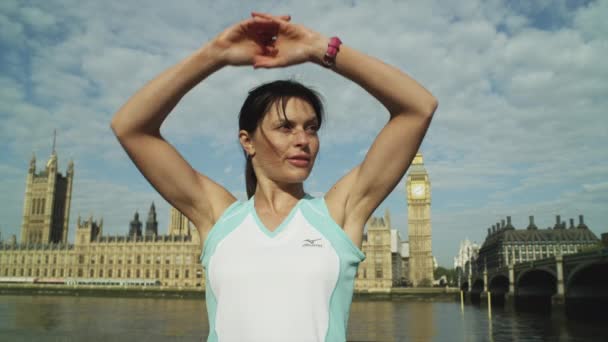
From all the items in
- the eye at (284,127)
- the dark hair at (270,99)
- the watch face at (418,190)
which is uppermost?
the watch face at (418,190)

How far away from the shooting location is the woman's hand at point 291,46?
160 cm

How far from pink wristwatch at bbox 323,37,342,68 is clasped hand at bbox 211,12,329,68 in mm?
18

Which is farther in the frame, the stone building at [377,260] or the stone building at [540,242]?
the stone building at [540,242]

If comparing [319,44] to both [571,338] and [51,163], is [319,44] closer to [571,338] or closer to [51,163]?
[571,338]

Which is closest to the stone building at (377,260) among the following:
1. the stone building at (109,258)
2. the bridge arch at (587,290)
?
the stone building at (109,258)

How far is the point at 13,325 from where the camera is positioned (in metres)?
24.0

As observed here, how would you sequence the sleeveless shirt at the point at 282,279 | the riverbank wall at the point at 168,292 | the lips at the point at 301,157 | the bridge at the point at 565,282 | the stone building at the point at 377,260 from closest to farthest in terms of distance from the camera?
1. the sleeveless shirt at the point at 282,279
2. the lips at the point at 301,157
3. the bridge at the point at 565,282
4. the riverbank wall at the point at 168,292
5. the stone building at the point at 377,260

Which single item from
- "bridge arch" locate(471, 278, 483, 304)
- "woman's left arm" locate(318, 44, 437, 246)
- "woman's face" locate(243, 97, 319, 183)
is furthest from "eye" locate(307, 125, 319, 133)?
"bridge arch" locate(471, 278, 483, 304)

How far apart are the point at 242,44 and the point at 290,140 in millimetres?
365

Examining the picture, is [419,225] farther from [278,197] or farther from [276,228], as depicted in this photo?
[276,228]

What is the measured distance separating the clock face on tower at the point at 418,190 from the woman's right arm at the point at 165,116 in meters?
A: 83.2

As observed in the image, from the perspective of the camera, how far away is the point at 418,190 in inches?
3287

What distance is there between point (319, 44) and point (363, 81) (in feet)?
0.63

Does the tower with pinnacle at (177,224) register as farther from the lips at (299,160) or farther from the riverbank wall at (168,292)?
the lips at (299,160)
